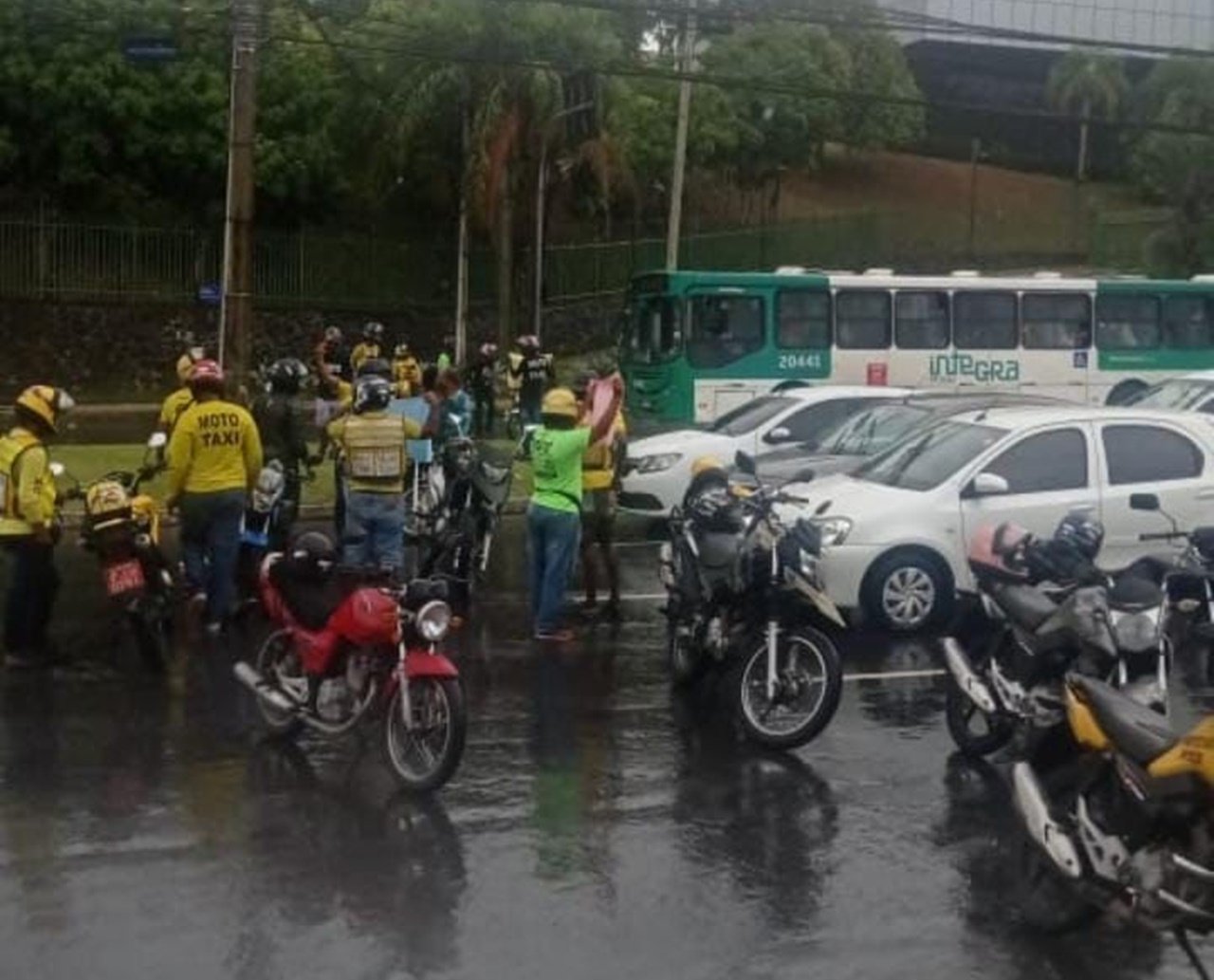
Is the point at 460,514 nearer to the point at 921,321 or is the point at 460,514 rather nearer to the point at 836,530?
the point at 836,530

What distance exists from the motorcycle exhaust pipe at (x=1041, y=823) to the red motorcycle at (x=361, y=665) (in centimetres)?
256

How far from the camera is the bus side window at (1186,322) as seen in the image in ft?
102

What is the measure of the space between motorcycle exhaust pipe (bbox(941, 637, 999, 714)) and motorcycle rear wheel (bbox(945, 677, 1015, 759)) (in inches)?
9.8

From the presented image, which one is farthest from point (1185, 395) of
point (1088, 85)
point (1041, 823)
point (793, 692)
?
point (1088, 85)

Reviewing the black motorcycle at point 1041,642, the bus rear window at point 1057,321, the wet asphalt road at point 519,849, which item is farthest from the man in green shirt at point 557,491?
the bus rear window at point 1057,321

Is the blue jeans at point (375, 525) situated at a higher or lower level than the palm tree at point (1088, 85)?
lower

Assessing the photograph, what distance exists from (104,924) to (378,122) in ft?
105

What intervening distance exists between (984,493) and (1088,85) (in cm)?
5222

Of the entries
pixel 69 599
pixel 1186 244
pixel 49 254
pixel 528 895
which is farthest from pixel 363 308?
pixel 528 895

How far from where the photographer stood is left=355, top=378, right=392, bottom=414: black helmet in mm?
12375

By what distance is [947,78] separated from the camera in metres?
70.9

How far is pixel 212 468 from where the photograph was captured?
1221 cm

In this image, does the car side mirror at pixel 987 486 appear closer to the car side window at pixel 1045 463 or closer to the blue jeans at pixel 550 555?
the car side window at pixel 1045 463

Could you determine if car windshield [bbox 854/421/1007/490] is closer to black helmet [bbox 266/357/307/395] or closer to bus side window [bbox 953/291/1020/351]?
black helmet [bbox 266/357/307/395]
